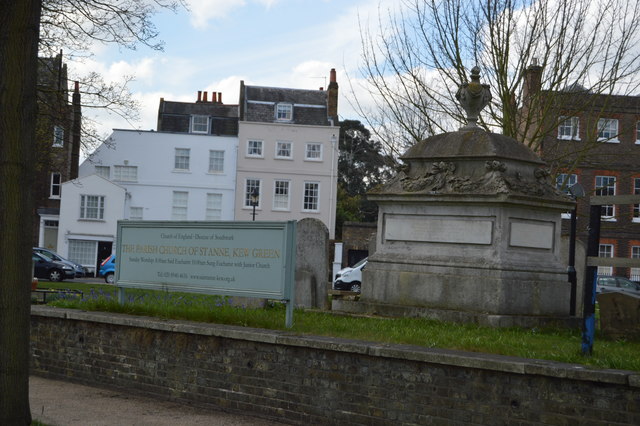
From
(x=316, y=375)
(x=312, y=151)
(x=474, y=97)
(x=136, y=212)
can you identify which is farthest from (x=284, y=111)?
(x=316, y=375)

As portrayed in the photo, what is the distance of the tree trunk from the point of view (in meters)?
6.70

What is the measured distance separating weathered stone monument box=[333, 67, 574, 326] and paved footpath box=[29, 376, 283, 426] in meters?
3.41

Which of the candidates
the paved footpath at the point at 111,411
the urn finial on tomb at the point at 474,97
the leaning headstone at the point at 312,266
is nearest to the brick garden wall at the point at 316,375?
the paved footpath at the point at 111,411

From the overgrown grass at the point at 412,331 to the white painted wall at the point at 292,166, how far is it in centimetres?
4035

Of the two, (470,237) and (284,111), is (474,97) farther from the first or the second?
(284,111)

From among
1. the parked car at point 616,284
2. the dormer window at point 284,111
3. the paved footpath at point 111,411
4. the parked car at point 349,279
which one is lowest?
the paved footpath at point 111,411

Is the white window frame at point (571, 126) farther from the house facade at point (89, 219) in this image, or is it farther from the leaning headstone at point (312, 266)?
the house facade at point (89, 219)

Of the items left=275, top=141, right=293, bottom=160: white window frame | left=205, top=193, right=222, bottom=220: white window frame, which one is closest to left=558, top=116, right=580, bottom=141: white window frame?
left=275, top=141, right=293, bottom=160: white window frame

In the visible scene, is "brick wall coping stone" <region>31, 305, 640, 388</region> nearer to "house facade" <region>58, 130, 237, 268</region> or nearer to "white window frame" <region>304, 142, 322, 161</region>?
"house facade" <region>58, 130, 237, 268</region>

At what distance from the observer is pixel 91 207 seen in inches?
1966

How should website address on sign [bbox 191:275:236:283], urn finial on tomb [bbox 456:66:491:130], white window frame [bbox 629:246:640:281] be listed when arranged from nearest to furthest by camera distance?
website address on sign [bbox 191:275:236:283] < urn finial on tomb [bbox 456:66:491:130] < white window frame [bbox 629:246:640:281]

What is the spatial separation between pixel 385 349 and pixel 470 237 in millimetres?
3600

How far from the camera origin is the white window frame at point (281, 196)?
5334 centimetres

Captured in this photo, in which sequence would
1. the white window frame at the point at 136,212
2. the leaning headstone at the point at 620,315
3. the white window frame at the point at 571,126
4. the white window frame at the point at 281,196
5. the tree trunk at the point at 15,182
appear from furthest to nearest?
the white window frame at the point at 281,196 → the white window frame at the point at 136,212 → the white window frame at the point at 571,126 → the leaning headstone at the point at 620,315 → the tree trunk at the point at 15,182
